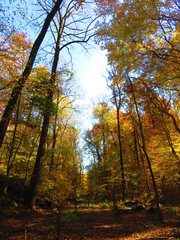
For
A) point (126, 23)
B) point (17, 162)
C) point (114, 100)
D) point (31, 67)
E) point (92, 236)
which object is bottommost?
point (92, 236)

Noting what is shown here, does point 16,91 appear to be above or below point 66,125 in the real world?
below

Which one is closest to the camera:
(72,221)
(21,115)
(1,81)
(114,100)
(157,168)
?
(1,81)

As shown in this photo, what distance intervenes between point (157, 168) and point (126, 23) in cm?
933

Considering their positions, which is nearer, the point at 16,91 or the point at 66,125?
the point at 16,91

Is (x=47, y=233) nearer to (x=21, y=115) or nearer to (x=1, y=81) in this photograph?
(x=1, y=81)

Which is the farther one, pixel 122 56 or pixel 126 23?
pixel 122 56

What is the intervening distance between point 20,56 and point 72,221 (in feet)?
24.6

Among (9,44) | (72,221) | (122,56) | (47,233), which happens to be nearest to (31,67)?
(9,44)

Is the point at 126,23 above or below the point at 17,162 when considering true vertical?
above

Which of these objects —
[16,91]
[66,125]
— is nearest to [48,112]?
[16,91]

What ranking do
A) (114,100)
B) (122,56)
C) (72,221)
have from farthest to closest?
(114,100), (72,221), (122,56)

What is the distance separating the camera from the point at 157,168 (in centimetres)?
1052

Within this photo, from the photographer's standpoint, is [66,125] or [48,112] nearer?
[48,112]

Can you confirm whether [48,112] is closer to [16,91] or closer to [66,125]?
[16,91]
